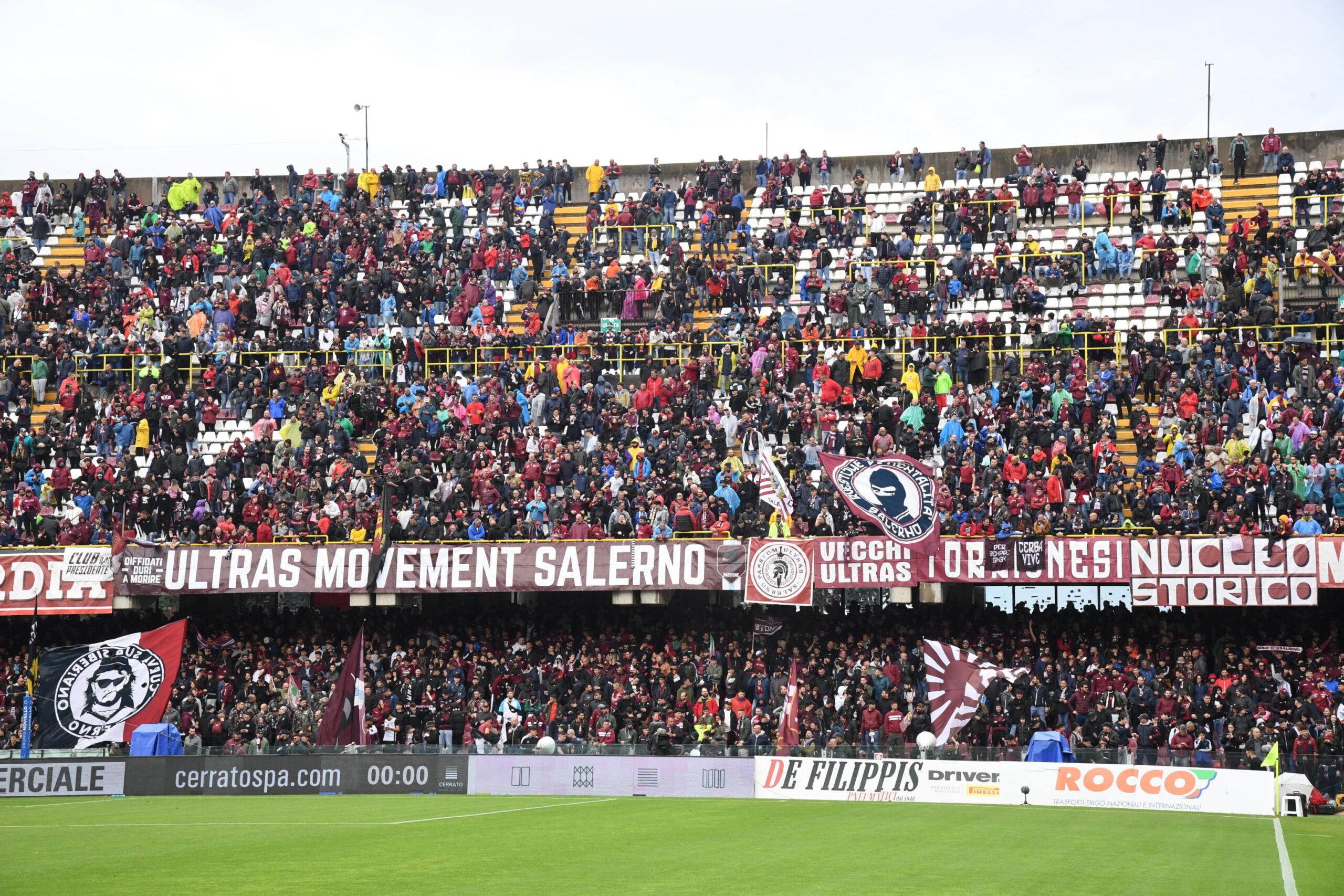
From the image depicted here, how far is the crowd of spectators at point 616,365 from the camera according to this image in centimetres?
3488

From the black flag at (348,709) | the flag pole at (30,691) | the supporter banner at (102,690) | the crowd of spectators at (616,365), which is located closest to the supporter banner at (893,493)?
the crowd of spectators at (616,365)

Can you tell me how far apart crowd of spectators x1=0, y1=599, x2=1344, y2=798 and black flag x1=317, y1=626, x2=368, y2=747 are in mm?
719

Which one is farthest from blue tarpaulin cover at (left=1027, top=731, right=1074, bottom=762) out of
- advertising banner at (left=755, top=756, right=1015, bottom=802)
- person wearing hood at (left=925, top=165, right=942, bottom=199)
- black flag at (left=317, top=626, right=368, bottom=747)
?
person wearing hood at (left=925, top=165, right=942, bottom=199)

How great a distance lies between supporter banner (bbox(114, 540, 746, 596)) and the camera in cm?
3419

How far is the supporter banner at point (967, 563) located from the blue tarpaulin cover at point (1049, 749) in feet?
13.4

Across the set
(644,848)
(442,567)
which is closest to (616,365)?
(442,567)

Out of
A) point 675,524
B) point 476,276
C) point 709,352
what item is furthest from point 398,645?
point 476,276

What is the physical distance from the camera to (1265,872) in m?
17.2

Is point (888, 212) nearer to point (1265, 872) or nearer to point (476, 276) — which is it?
point (476, 276)

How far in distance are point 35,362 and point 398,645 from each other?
14565 millimetres

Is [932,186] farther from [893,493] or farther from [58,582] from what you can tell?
[58,582]

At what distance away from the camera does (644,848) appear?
19.0 meters

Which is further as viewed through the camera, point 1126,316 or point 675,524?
point 1126,316

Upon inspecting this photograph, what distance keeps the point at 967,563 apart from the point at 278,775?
46.4ft
